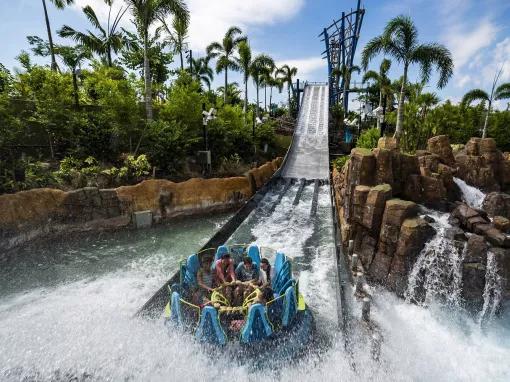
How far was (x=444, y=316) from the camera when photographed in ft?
27.3

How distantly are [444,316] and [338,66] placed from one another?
124 feet

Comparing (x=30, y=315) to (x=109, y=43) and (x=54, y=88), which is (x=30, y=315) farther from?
(x=109, y=43)

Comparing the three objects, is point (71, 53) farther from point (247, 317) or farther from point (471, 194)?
point (471, 194)

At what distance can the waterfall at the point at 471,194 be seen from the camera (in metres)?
12.7

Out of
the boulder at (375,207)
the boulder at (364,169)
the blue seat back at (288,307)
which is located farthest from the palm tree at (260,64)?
the blue seat back at (288,307)

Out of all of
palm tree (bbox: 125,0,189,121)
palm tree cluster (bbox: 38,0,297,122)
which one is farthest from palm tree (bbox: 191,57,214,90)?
palm tree (bbox: 125,0,189,121)

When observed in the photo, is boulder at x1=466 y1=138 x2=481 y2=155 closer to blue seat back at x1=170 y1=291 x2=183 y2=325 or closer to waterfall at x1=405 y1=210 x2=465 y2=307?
waterfall at x1=405 y1=210 x2=465 y2=307

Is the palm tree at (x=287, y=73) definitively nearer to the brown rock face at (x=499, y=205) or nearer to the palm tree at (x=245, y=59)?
the palm tree at (x=245, y=59)

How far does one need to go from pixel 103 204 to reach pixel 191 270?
280 inches

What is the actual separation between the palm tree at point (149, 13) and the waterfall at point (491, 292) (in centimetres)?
1551

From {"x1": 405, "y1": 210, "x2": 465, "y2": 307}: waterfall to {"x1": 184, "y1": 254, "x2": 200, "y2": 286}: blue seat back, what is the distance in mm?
6228

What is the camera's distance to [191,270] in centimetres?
740

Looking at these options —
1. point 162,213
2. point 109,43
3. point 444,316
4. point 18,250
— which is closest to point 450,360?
point 444,316

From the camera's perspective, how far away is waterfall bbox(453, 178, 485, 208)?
41.6ft
